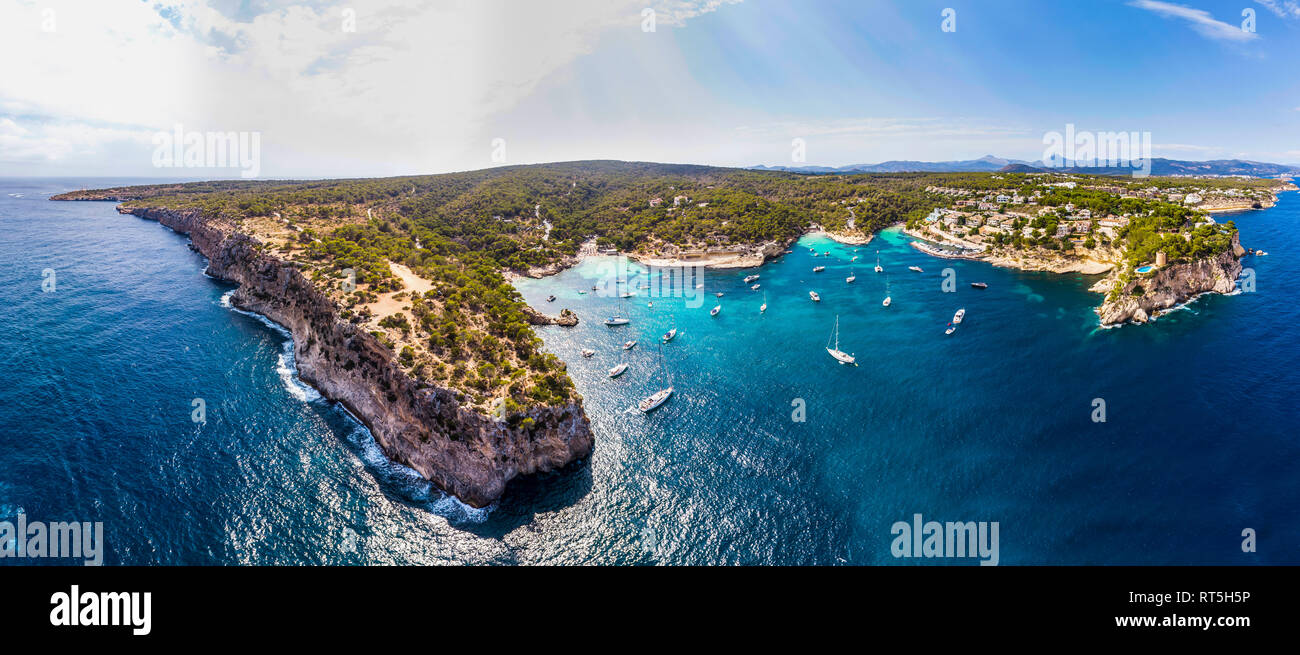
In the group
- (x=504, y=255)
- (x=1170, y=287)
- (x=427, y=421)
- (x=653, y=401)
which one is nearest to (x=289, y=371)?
(x=427, y=421)

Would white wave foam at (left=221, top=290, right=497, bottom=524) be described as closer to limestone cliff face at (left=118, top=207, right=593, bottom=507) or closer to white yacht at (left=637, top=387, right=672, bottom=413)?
limestone cliff face at (left=118, top=207, right=593, bottom=507)

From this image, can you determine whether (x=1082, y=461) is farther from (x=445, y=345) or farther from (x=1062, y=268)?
(x=1062, y=268)

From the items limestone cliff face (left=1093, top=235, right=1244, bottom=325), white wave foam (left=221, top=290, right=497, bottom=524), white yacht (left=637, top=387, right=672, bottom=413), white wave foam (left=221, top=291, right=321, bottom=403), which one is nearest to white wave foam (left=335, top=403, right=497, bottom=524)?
white wave foam (left=221, top=290, right=497, bottom=524)

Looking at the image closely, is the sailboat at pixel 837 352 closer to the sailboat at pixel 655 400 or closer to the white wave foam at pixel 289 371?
the sailboat at pixel 655 400

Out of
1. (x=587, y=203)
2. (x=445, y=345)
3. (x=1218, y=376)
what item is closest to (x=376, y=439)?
(x=445, y=345)

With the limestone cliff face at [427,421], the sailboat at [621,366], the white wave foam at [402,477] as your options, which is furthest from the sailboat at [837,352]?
the white wave foam at [402,477]

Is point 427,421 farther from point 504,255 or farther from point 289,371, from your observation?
point 504,255
